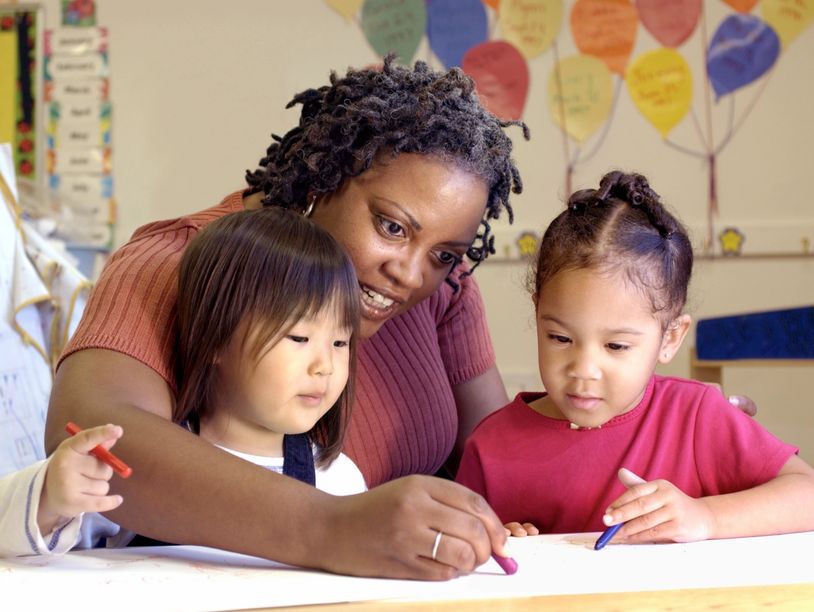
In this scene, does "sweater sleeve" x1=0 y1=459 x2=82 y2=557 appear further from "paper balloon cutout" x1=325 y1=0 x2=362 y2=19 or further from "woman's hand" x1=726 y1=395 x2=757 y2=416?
"paper balloon cutout" x1=325 y1=0 x2=362 y2=19

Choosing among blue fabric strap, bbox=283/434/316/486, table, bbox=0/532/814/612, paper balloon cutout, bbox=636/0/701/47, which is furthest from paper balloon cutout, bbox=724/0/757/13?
table, bbox=0/532/814/612

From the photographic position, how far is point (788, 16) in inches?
120

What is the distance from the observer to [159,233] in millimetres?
1247

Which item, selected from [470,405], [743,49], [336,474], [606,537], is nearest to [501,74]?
[743,49]

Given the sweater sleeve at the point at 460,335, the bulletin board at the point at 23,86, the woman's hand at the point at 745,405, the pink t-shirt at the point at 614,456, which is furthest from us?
the bulletin board at the point at 23,86

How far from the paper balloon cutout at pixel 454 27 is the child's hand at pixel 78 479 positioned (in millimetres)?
2504

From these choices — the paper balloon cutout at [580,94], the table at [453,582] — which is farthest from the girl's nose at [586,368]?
the paper balloon cutout at [580,94]

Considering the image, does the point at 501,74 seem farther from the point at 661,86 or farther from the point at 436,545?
the point at 436,545

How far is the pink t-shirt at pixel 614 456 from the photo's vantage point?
1.12 meters

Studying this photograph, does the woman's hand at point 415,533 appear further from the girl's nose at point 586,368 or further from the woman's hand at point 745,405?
the woman's hand at point 745,405

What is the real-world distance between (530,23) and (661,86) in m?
0.43

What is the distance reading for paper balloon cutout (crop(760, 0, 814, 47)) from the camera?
3.03 meters

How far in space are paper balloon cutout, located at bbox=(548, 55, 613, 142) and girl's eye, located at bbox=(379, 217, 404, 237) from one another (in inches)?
77.8

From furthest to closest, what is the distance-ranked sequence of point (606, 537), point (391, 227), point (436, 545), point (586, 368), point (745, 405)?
point (745, 405) → point (391, 227) → point (586, 368) → point (606, 537) → point (436, 545)
